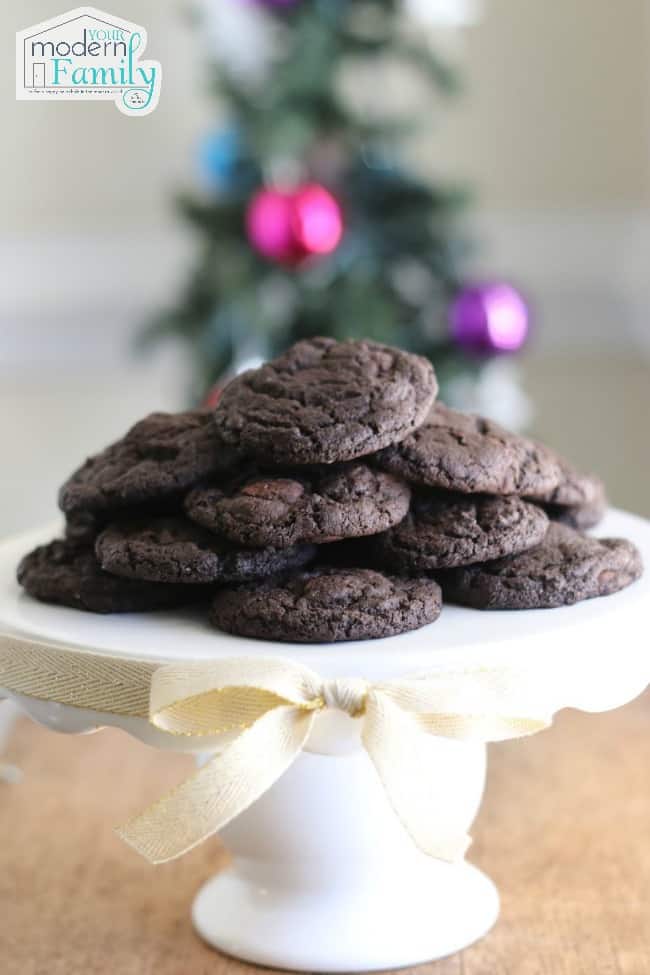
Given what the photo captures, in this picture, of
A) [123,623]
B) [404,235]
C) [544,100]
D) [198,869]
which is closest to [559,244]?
[544,100]

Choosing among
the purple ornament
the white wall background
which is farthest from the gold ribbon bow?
the white wall background

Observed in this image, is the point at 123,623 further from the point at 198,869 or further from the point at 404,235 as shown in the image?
the point at 404,235

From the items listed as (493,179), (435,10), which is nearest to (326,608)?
(435,10)

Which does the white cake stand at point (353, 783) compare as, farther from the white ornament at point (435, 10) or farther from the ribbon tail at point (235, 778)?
the white ornament at point (435, 10)

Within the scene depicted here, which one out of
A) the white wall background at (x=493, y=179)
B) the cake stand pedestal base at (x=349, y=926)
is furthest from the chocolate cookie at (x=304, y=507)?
the white wall background at (x=493, y=179)

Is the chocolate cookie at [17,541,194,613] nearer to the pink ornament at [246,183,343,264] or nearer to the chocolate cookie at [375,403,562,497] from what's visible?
the chocolate cookie at [375,403,562,497]

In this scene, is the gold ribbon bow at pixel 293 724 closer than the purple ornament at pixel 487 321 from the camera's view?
Yes
